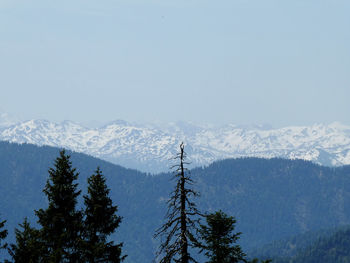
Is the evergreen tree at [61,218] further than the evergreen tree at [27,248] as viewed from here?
Yes

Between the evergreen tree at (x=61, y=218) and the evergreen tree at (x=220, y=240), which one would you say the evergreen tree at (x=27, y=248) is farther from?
the evergreen tree at (x=220, y=240)

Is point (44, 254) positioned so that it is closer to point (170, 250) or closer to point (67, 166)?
point (67, 166)

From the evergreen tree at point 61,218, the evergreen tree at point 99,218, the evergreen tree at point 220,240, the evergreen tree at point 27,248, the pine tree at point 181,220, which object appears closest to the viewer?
the pine tree at point 181,220

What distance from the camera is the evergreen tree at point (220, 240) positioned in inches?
1256

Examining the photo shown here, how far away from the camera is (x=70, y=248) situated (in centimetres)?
3534

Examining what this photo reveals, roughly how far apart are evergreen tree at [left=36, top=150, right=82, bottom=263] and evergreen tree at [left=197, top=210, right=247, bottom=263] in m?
8.51

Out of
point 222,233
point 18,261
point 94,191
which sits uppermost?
point 94,191

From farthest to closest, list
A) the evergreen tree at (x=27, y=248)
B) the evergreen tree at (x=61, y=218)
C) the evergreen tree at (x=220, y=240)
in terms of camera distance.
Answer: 1. the evergreen tree at (x=61, y=218)
2. the evergreen tree at (x=27, y=248)
3. the evergreen tree at (x=220, y=240)

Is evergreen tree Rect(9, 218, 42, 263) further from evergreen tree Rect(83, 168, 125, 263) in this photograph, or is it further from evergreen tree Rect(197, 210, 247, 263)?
evergreen tree Rect(197, 210, 247, 263)

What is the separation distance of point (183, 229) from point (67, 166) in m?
12.7

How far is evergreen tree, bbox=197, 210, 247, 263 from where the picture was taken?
31906 mm

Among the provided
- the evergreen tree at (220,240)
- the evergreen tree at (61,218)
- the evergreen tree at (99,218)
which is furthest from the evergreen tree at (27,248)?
the evergreen tree at (220,240)

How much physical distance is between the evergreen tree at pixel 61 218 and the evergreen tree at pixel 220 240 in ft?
27.9

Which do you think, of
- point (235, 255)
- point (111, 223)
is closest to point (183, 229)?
point (235, 255)
